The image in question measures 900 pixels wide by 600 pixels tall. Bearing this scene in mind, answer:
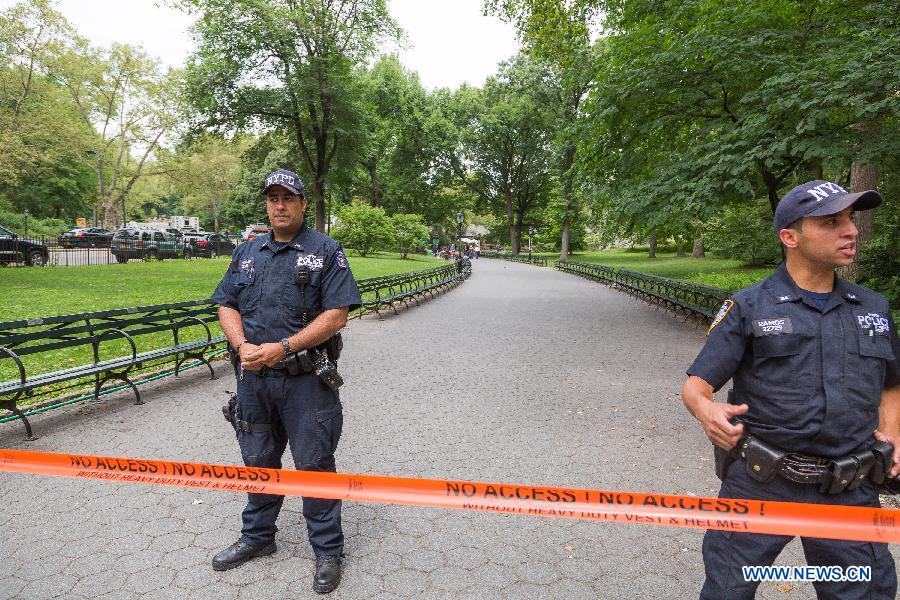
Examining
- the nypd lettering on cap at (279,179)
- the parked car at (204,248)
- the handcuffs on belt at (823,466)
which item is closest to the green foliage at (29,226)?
the parked car at (204,248)

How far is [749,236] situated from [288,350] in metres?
24.7

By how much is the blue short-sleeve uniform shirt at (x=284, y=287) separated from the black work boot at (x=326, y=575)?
1.22 metres

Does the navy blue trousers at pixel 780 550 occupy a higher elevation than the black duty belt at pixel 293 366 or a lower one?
lower

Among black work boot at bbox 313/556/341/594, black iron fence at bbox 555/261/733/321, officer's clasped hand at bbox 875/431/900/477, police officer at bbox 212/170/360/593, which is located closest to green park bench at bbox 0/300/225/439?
police officer at bbox 212/170/360/593

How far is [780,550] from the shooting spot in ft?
5.95

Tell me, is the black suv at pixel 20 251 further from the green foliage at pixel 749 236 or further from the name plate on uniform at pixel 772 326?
the green foliage at pixel 749 236

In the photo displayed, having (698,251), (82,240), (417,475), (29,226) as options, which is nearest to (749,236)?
(698,251)

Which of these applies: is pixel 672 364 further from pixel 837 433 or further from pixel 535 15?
pixel 535 15

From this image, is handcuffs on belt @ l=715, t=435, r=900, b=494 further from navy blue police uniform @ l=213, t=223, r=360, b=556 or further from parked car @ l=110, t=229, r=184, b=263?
parked car @ l=110, t=229, r=184, b=263

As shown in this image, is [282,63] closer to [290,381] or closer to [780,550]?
[290,381]

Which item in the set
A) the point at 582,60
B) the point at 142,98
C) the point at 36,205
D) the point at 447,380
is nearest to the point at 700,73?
the point at 582,60

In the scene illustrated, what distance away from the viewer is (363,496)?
7.78ft

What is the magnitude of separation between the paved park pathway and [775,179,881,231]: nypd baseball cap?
203cm

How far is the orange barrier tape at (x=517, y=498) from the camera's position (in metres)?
1.79
